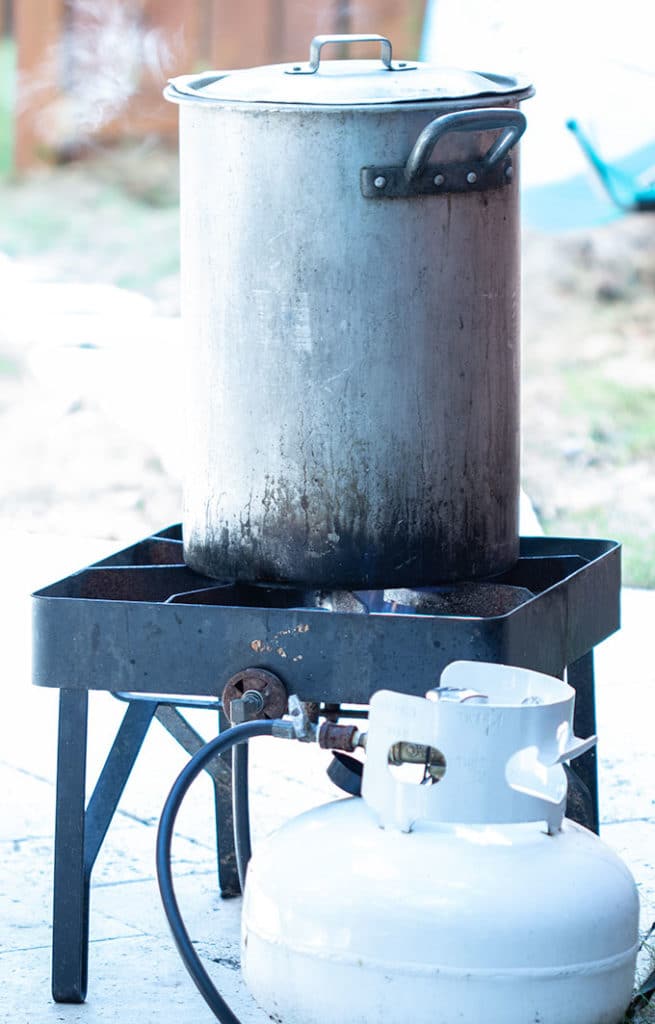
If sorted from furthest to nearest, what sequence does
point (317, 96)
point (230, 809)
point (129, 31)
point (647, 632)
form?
1. point (129, 31)
2. point (647, 632)
3. point (230, 809)
4. point (317, 96)

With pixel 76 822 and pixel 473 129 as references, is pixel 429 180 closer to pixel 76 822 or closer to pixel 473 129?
pixel 473 129

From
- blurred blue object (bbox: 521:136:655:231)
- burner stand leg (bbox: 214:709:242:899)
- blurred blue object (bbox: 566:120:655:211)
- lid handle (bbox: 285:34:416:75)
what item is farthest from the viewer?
blurred blue object (bbox: 521:136:655:231)

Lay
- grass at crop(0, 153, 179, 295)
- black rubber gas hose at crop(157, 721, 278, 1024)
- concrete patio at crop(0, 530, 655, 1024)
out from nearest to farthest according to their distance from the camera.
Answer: black rubber gas hose at crop(157, 721, 278, 1024) < concrete patio at crop(0, 530, 655, 1024) < grass at crop(0, 153, 179, 295)

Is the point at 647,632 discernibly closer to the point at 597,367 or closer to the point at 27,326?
the point at 597,367

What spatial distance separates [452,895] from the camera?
1.77 metres

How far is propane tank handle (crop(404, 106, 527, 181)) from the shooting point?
210 cm

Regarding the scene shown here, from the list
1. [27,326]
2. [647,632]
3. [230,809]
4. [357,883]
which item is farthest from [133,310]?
[357,883]

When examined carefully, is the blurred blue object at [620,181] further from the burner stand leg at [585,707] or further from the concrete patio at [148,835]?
the burner stand leg at [585,707]

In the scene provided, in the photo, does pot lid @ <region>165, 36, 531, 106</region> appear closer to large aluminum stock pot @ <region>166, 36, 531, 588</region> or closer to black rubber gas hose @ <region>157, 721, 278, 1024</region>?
large aluminum stock pot @ <region>166, 36, 531, 588</region>

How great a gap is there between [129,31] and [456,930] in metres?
6.95

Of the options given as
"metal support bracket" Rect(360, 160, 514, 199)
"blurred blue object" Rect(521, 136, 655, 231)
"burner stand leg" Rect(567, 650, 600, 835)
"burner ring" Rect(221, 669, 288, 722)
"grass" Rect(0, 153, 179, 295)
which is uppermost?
"metal support bracket" Rect(360, 160, 514, 199)

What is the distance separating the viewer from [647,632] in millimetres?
4230

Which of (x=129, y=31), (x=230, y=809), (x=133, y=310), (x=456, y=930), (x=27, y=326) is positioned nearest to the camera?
(x=456, y=930)

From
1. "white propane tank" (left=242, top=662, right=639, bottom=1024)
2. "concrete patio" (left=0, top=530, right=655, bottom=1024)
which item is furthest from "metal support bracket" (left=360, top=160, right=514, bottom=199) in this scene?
"concrete patio" (left=0, top=530, right=655, bottom=1024)
